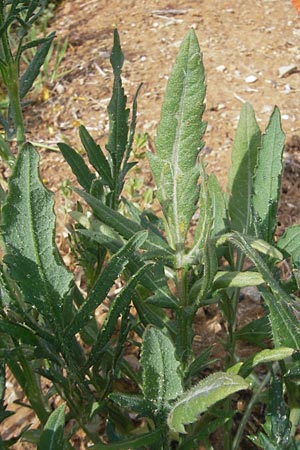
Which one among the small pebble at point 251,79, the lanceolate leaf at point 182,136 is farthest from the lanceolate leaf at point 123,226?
the small pebble at point 251,79

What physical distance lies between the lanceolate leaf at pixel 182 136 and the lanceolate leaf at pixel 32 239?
0.21m

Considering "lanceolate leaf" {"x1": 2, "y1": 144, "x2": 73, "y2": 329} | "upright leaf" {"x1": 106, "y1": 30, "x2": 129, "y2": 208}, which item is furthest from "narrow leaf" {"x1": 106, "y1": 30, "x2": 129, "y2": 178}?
"lanceolate leaf" {"x1": 2, "y1": 144, "x2": 73, "y2": 329}

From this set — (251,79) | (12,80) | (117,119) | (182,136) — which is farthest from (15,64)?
(251,79)

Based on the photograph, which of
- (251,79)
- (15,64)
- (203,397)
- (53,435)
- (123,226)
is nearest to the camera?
(203,397)

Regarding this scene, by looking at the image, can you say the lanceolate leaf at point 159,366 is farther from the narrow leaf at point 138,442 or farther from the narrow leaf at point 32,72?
the narrow leaf at point 32,72

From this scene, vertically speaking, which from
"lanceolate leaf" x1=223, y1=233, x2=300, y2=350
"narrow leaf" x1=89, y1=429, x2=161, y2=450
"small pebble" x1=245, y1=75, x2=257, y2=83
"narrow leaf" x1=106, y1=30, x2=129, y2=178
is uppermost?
"narrow leaf" x1=106, y1=30, x2=129, y2=178

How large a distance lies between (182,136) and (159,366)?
357mm

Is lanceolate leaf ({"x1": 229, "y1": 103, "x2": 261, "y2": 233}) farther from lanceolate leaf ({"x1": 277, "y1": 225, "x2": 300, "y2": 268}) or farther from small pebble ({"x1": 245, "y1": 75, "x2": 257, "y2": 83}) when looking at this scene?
small pebble ({"x1": 245, "y1": 75, "x2": 257, "y2": 83})

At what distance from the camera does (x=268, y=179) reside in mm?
1186

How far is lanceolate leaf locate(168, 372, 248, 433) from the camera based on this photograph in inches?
32.3

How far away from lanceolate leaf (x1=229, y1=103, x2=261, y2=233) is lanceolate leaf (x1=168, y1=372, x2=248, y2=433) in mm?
486

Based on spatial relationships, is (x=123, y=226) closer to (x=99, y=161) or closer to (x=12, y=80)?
(x=99, y=161)

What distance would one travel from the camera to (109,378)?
111 centimetres

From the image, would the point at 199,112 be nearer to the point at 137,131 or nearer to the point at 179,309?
the point at 179,309
